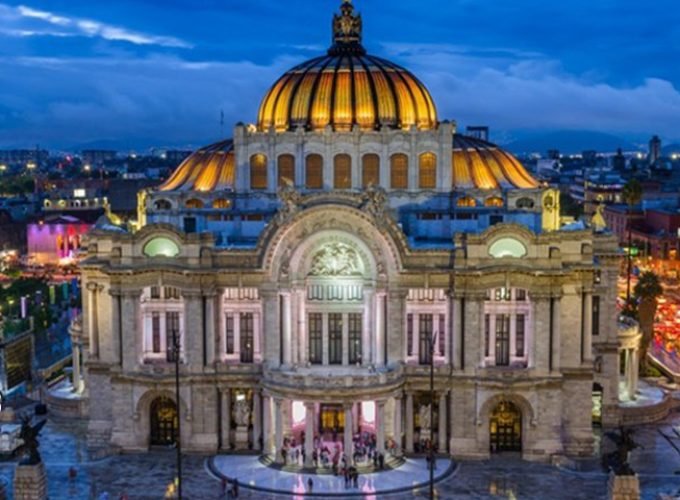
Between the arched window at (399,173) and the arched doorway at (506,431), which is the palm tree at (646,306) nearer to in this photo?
the arched doorway at (506,431)

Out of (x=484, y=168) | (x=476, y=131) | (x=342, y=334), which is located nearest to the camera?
(x=342, y=334)

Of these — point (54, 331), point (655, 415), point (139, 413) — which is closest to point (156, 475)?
point (139, 413)

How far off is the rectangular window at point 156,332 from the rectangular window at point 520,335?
88.2 feet

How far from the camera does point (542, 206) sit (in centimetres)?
8850

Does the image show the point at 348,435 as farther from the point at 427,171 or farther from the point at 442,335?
the point at 427,171

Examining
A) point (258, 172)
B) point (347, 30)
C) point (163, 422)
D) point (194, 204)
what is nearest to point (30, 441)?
point (163, 422)

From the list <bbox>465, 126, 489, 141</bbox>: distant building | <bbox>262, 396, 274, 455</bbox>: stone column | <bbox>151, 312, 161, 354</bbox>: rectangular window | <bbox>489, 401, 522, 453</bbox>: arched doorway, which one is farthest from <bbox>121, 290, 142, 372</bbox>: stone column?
<bbox>465, 126, 489, 141</bbox>: distant building

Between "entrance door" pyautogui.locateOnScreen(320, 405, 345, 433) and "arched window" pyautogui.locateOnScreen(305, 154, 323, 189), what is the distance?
1994 cm

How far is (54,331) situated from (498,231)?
73.0 m

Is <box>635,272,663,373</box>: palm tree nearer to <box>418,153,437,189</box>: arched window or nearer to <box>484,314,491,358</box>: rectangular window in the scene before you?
<box>418,153,437,189</box>: arched window

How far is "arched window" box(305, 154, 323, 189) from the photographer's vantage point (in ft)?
287

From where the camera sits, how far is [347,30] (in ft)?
312

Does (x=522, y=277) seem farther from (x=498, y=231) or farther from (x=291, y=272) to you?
(x=291, y=272)

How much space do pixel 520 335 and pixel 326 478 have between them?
700 inches
